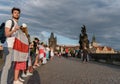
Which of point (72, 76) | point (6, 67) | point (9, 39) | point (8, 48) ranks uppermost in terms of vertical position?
point (9, 39)

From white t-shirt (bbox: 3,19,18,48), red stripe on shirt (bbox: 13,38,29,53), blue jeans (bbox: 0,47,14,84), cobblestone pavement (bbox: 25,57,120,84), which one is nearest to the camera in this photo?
blue jeans (bbox: 0,47,14,84)

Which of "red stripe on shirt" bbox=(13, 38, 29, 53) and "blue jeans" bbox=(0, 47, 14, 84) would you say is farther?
"red stripe on shirt" bbox=(13, 38, 29, 53)

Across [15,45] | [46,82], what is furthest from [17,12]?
[46,82]

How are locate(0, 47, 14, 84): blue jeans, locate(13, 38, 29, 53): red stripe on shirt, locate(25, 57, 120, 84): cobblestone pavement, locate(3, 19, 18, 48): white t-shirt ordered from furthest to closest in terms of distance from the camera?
locate(25, 57, 120, 84): cobblestone pavement → locate(13, 38, 29, 53): red stripe on shirt → locate(3, 19, 18, 48): white t-shirt → locate(0, 47, 14, 84): blue jeans

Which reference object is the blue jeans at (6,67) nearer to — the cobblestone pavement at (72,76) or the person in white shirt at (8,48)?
the person in white shirt at (8,48)

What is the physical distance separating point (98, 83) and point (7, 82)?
5108mm

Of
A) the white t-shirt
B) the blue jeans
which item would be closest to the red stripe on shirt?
the white t-shirt

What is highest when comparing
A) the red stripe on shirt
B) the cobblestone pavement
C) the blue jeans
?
the red stripe on shirt

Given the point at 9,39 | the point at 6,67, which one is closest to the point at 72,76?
the point at 9,39

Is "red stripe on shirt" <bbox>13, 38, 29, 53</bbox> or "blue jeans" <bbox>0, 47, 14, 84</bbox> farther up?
"red stripe on shirt" <bbox>13, 38, 29, 53</bbox>

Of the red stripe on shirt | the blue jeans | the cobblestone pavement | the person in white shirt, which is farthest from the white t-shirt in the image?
the cobblestone pavement

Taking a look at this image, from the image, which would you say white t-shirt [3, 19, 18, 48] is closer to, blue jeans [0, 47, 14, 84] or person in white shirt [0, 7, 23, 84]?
person in white shirt [0, 7, 23, 84]

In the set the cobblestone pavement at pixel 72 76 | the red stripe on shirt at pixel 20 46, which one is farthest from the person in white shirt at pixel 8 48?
the cobblestone pavement at pixel 72 76

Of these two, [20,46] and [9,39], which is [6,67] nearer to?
[9,39]
